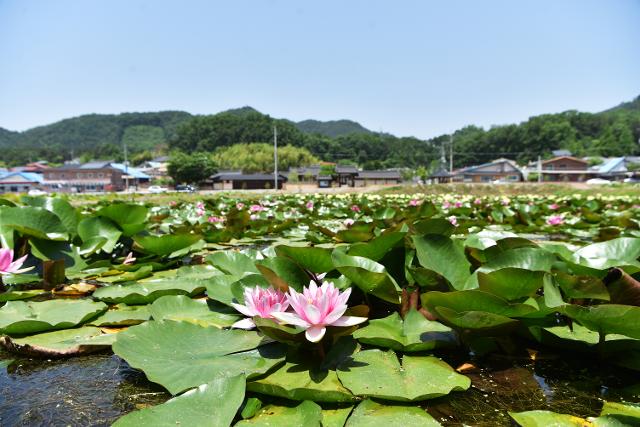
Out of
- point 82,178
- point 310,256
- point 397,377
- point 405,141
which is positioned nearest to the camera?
point 397,377

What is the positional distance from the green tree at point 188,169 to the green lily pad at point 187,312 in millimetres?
44335

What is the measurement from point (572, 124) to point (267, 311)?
89.4m

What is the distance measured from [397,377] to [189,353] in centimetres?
45

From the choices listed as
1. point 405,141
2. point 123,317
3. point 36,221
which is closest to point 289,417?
point 123,317

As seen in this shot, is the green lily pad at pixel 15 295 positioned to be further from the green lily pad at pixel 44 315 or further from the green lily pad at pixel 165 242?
the green lily pad at pixel 165 242

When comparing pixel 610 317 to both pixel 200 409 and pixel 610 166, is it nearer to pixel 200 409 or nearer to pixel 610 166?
pixel 200 409

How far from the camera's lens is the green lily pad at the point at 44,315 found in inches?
42.8

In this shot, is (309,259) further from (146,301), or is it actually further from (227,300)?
(146,301)

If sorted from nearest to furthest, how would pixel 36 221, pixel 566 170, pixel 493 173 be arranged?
1. pixel 36 221
2. pixel 493 173
3. pixel 566 170

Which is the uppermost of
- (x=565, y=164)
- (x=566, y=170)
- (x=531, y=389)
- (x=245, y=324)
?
(x=565, y=164)

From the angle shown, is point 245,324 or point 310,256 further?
point 310,256

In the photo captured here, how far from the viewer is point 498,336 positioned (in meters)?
0.99

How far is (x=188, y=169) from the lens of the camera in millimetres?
43375

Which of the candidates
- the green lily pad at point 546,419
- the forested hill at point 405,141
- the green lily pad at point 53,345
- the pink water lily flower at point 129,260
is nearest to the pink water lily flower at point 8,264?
the green lily pad at point 53,345
